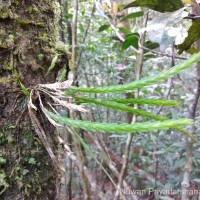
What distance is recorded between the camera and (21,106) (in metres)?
0.46

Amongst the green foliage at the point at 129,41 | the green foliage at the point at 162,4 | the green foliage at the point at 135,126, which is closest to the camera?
the green foliage at the point at 135,126

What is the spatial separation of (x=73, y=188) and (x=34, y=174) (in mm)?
2550

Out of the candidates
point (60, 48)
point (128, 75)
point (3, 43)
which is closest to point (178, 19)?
point (60, 48)

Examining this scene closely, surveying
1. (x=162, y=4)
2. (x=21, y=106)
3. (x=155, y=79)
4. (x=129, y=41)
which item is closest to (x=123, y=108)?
(x=155, y=79)

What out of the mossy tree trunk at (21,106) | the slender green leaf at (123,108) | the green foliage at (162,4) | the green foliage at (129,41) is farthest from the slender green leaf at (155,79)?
the green foliage at (129,41)

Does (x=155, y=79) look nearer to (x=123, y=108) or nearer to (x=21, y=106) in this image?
(x=123, y=108)

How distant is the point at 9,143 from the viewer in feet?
1.50

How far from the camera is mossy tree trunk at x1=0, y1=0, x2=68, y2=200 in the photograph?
17.7 inches

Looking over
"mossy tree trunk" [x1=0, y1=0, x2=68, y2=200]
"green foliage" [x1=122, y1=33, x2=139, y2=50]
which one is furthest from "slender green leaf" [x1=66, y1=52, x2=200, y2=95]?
"green foliage" [x1=122, y1=33, x2=139, y2=50]

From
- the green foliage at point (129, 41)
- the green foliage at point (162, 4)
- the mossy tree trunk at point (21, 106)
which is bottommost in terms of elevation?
the mossy tree trunk at point (21, 106)

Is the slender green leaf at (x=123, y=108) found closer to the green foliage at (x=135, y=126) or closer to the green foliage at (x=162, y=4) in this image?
the green foliage at (x=135, y=126)

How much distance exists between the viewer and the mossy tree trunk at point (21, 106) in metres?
0.45

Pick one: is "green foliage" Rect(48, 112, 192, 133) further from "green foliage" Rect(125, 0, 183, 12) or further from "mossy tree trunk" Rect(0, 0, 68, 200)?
"green foliage" Rect(125, 0, 183, 12)

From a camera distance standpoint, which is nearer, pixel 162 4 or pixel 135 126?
pixel 135 126
